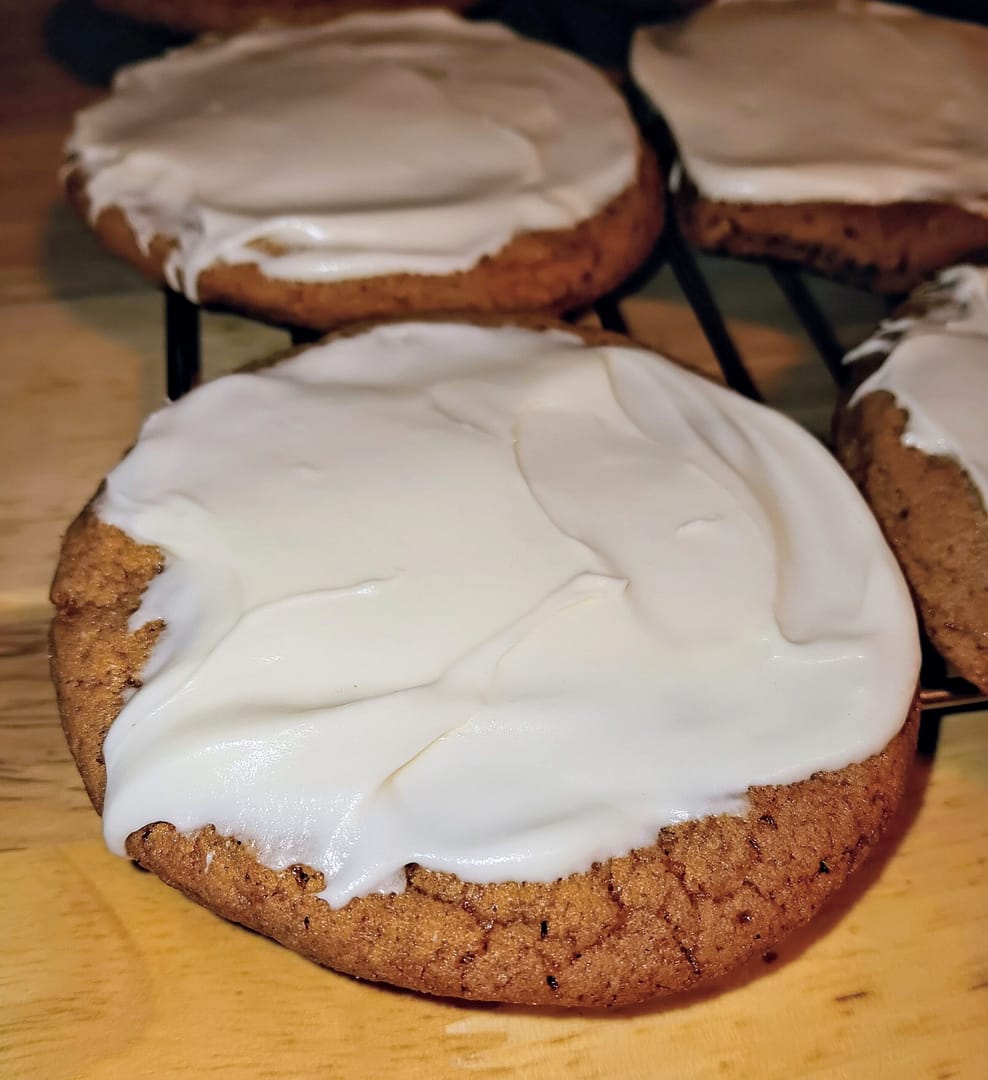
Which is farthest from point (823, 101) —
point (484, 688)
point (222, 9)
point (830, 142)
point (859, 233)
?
point (484, 688)

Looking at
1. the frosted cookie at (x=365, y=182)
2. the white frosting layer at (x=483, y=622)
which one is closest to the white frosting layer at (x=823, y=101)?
the frosted cookie at (x=365, y=182)

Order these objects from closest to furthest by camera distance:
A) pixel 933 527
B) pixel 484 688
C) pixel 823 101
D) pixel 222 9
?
pixel 484 688, pixel 933 527, pixel 823 101, pixel 222 9

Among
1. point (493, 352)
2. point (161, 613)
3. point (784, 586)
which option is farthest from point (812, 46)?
point (161, 613)

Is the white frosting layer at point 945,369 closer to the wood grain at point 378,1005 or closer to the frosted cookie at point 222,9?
Answer: the wood grain at point 378,1005

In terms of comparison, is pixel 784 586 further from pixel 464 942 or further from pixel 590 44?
pixel 590 44

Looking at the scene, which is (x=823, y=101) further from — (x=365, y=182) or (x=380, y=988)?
(x=380, y=988)

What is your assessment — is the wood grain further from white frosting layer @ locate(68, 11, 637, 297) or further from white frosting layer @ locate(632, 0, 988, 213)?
white frosting layer @ locate(632, 0, 988, 213)
